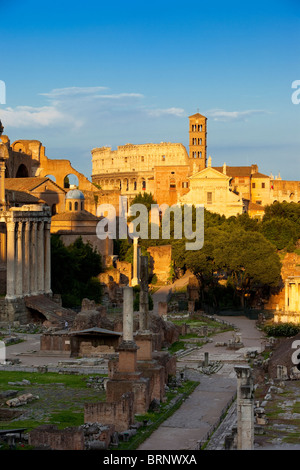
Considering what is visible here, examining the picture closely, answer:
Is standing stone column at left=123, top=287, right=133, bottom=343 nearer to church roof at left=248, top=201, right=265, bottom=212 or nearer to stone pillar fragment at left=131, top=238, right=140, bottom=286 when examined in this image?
stone pillar fragment at left=131, top=238, right=140, bottom=286

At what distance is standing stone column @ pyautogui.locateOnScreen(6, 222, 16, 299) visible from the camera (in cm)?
5419

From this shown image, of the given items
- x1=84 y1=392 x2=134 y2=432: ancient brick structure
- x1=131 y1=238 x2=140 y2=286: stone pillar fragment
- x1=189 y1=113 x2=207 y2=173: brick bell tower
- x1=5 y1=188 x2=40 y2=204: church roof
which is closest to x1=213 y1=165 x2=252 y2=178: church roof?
x1=189 y1=113 x2=207 y2=173: brick bell tower

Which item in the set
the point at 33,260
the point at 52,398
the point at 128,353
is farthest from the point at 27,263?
the point at 128,353

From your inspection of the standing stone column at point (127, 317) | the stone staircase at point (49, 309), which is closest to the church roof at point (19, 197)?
the stone staircase at point (49, 309)

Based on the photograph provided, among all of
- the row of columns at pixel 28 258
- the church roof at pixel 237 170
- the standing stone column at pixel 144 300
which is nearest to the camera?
the standing stone column at pixel 144 300

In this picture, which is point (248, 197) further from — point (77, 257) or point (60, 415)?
point (60, 415)

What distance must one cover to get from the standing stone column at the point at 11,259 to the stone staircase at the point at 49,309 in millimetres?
1537

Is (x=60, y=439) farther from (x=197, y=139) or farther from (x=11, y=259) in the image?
(x=197, y=139)

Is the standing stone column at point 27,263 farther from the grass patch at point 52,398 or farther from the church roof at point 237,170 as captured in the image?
the church roof at point 237,170

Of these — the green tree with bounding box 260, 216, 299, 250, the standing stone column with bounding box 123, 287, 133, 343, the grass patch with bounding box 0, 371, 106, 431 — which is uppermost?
the green tree with bounding box 260, 216, 299, 250

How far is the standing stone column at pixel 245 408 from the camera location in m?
21.5

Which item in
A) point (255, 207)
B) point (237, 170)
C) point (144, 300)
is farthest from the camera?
point (237, 170)

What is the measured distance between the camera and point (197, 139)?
12800 cm

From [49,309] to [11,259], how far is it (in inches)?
160
